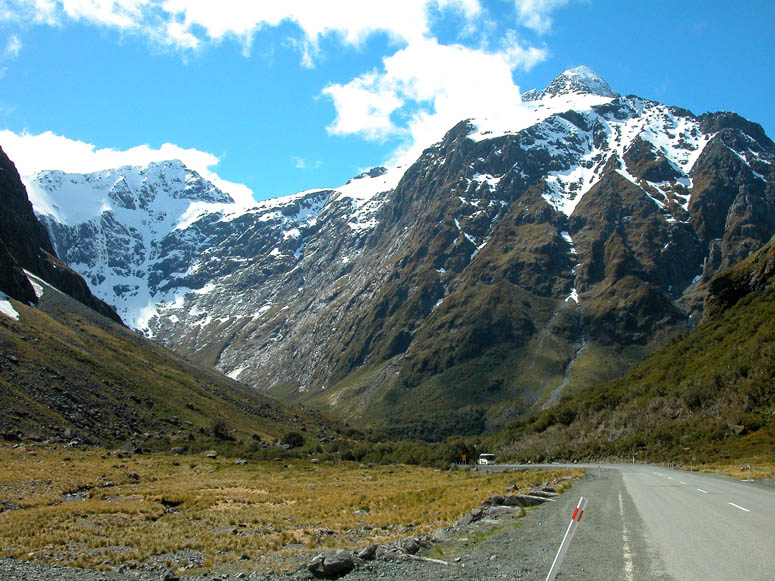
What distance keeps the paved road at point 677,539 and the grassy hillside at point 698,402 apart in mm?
40474

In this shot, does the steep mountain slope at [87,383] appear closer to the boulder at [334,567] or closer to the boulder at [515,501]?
the boulder at [515,501]

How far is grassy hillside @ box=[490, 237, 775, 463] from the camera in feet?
213

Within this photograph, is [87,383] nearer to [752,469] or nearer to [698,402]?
[752,469]

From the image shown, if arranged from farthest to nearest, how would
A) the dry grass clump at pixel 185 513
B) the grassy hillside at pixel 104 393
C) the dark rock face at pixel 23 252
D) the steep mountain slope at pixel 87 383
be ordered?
the dark rock face at pixel 23 252, the steep mountain slope at pixel 87 383, the grassy hillside at pixel 104 393, the dry grass clump at pixel 185 513

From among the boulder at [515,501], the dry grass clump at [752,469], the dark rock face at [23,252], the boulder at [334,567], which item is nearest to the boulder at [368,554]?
the boulder at [334,567]

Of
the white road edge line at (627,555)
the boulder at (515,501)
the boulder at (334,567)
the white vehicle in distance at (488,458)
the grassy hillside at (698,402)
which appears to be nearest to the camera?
the white road edge line at (627,555)

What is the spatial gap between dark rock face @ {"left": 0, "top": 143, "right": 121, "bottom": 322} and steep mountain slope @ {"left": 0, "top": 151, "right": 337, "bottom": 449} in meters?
0.38

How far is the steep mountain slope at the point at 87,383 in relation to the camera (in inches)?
2744

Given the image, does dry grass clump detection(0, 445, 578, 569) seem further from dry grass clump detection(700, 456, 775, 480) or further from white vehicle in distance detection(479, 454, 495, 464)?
white vehicle in distance detection(479, 454, 495, 464)

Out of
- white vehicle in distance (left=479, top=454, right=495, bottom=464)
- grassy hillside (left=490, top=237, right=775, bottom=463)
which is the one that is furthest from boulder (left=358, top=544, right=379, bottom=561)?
white vehicle in distance (left=479, top=454, right=495, bottom=464)

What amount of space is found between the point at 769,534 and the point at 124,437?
3103 inches

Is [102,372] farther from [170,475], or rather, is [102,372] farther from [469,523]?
[469,523]

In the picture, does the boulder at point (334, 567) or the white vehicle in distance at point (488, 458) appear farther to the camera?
A: the white vehicle in distance at point (488, 458)

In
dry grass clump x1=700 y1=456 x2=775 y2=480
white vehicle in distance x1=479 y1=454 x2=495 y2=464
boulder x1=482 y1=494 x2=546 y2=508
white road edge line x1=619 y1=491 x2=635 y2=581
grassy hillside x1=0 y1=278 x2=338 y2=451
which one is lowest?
white vehicle in distance x1=479 y1=454 x2=495 y2=464
